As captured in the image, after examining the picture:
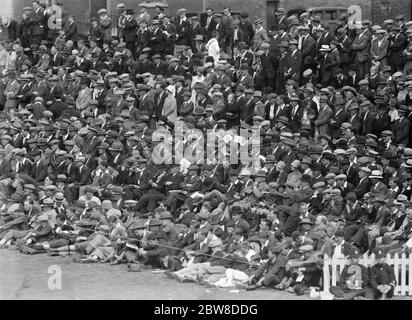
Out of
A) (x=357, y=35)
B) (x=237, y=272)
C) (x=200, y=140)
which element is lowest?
(x=237, y=272)

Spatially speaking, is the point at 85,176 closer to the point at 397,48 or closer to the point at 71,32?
the point at 71,32

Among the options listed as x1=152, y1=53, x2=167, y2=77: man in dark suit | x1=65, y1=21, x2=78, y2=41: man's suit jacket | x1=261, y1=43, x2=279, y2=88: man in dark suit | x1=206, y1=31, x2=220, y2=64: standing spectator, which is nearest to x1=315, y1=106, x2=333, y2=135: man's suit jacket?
x1=261, y1=43, x2=279, y2=88: man in dark suit

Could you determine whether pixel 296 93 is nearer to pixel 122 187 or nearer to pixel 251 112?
pixel 251 112

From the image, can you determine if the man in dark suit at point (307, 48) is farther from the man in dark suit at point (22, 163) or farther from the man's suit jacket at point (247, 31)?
the man in dark suit at point (22, 163)

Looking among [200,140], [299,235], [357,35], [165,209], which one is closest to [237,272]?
[299,235]

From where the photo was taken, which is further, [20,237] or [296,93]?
[296,93]

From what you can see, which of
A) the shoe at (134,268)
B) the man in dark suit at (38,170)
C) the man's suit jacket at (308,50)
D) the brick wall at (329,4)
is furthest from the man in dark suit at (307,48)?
the shoe at (134,268)

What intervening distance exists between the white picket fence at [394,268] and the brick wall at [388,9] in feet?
55.3

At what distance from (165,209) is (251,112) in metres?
4.30

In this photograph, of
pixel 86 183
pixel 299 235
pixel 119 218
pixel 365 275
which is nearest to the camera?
pixel 365 275

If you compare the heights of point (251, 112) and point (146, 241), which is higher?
point (251, 112)

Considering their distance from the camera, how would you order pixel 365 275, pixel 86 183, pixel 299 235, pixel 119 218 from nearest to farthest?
pixel 365 275, pixel 299 235, pixel 119 218, pixel 86 183

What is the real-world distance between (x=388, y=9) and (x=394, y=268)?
57.0ft

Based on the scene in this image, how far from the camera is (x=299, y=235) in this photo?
26000mm
